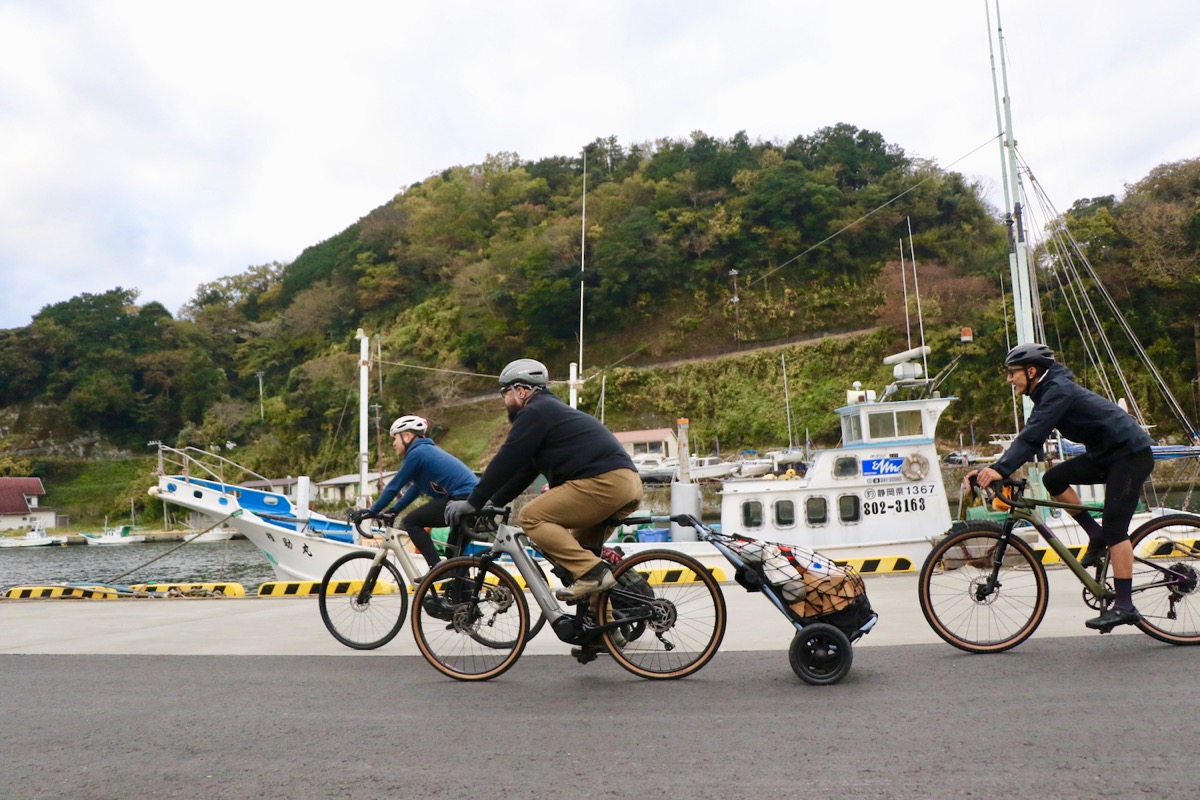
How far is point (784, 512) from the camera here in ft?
47.4

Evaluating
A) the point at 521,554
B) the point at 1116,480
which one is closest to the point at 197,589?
the point at 521,554

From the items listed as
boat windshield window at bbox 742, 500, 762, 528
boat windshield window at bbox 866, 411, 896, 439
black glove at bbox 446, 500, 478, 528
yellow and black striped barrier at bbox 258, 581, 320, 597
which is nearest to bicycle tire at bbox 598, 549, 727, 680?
black glove at bbox 446, 500, 478, 528

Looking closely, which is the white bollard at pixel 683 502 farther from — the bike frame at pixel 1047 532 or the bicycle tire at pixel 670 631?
the bicycle tire at pixel 670 631

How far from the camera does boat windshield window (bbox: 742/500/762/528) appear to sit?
14.4 metres

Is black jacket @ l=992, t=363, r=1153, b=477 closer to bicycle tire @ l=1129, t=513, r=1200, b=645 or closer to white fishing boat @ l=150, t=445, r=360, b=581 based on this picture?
bicycle tire @ l=1129, t=513, r=1200, b=645

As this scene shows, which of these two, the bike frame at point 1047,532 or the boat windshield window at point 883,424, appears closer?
the bike frame at point 1047,532

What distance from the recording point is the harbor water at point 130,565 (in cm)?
2906

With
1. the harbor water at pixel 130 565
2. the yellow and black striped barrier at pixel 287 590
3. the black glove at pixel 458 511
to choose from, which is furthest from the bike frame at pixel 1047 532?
the harbor water at pixel 130 565

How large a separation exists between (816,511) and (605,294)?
42003 millimetres

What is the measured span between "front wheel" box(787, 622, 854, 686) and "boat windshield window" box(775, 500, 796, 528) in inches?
417

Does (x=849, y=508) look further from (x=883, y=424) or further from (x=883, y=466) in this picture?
(x=883, y=424)

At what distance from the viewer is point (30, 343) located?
75562 mm

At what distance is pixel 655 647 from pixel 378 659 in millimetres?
1837

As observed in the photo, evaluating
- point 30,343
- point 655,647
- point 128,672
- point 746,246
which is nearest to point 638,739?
point 655,647
